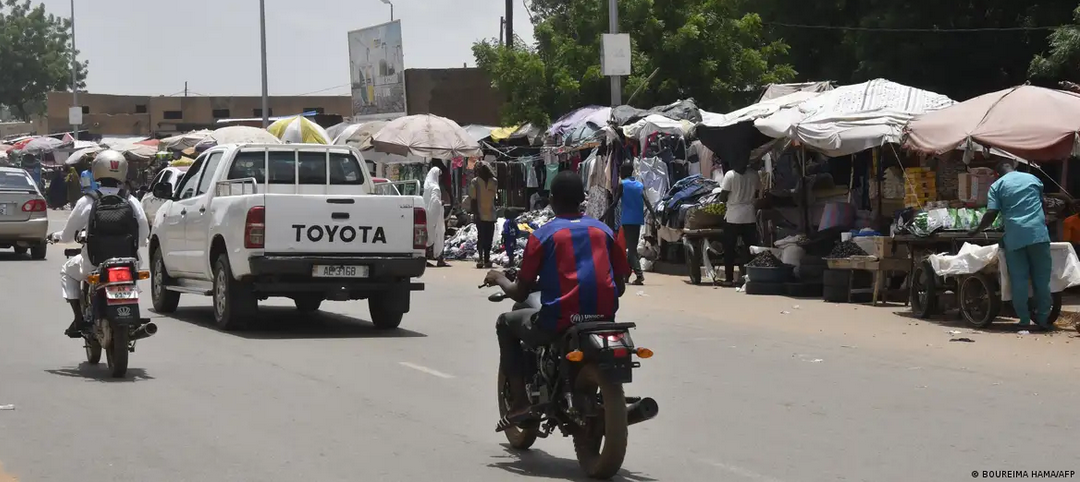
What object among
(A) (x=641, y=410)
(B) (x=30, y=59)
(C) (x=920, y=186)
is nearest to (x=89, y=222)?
(A) (x=641, y=410)

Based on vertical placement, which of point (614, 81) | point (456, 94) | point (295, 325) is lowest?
point (295, 325)

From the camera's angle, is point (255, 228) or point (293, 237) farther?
point (293, 237)

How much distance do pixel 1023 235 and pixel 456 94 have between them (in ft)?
114

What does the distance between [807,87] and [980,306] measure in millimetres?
9536

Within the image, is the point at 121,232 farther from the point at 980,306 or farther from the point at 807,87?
the point at 807,87

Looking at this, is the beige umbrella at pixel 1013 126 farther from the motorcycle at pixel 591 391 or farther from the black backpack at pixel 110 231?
the motorcycle at pixel 591 391

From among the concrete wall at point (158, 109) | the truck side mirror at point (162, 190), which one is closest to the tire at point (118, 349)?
the truck side mirror at point (162, 190)

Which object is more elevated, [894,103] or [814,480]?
[894,103]

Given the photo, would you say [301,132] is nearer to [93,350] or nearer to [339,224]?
[339,224]

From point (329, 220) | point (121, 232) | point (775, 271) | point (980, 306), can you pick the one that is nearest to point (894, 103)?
point (775, 271)

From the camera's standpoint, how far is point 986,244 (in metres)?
15.7

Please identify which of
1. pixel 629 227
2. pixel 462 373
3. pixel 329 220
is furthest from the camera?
pixel 629 227

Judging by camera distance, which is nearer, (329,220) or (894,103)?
(329,220)

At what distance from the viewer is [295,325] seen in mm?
15500
